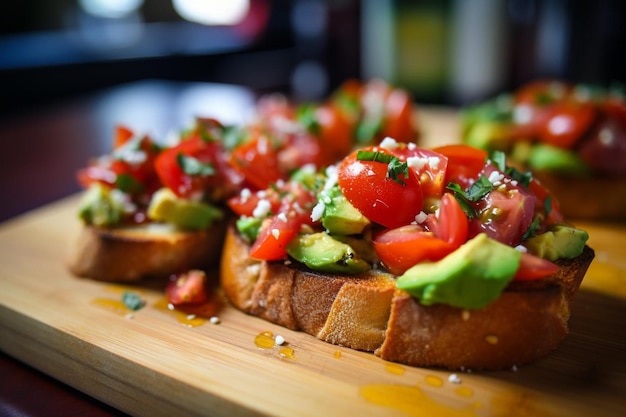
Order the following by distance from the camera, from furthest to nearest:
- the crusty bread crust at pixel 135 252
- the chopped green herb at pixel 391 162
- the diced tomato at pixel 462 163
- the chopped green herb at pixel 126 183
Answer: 1. the chopped green herb at pixel 126 183
2. the crusty bread crust at pixel 135 252
3. the diced tomato at pixel 462 163
4. the chopped green herb at pixel 391 162

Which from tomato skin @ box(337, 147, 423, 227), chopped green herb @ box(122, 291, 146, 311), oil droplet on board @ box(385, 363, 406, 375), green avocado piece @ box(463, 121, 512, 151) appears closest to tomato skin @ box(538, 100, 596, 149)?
green avocado piece @ box(463, 121, 512, 151)

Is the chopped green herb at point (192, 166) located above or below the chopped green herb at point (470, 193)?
below

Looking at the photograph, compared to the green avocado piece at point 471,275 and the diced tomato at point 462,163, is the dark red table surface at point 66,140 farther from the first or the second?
the diced tomato at point 462,163

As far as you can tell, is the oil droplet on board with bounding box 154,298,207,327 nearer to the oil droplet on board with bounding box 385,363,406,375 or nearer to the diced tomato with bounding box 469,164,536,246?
the oil droplet on board with bounding box 385,363,406,375

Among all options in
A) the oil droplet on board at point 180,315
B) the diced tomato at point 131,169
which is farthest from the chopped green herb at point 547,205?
the diced tomato at point 131,169

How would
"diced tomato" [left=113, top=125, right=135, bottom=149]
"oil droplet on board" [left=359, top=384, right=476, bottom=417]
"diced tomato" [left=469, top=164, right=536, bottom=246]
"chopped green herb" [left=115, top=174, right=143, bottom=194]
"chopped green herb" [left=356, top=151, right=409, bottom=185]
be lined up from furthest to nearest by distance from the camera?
1. "diced tomato" [left=113, top=125, right=135, bottom=149]
2. "chopped green herb" [left=115, top=174, right=143, bottom=194]
3. "chopped green herb" [left=356, top=151, right=409, bottom=185]
4. "diced tomato" [left=469, top=164, right=536, bottom=246]
5. "oil droplet on board" [left=359, top=384, right=476, bottom=417]

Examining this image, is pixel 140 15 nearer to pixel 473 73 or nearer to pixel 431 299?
pixel 473 73

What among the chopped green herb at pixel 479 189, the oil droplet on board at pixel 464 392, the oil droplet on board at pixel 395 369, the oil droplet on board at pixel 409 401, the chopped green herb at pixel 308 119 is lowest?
the oil droplet on board at pixel 395 369
